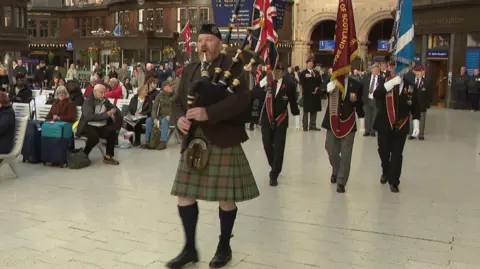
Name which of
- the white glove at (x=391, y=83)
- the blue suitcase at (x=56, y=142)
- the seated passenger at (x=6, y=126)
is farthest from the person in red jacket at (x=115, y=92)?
the white glove at (x=391, y=83)

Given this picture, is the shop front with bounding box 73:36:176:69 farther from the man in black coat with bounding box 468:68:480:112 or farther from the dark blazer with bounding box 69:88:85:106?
the dark blazer with bounding box 69:88:85:106

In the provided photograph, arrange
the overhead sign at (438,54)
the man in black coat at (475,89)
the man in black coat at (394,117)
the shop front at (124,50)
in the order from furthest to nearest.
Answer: the shop front at (124,50)
the overhead sign at (438,54)
the man in black coat at (475,89)
the man in black coat at (394,117)

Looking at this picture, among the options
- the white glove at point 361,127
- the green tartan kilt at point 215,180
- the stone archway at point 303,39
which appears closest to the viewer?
the green tartan kilt at point 215,180

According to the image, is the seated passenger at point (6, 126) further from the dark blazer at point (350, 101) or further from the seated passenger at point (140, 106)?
the dark blazer at point (350, 101)

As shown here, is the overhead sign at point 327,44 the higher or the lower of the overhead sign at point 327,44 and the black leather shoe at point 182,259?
the higher

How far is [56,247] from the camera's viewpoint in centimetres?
599

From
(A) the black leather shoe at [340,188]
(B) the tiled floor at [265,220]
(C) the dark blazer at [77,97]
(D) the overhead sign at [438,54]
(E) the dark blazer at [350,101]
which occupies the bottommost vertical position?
(B) the tiled floor at [265,220]

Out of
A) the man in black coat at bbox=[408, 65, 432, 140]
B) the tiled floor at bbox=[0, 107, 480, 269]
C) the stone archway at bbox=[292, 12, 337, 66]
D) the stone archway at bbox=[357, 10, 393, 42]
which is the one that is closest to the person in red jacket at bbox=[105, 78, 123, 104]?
the tiled floor at bbox=[0, 107, 480, 269]

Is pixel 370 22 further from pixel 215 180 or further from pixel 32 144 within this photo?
pixel 215 180

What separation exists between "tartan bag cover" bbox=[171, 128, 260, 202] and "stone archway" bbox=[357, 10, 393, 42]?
35879mm

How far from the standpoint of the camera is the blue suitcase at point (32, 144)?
10.9 meters

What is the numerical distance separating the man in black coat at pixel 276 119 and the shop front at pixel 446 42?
59.2 ft

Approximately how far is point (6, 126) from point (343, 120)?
5.33m

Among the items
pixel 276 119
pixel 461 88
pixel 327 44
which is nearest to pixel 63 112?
Answer: pixel 276 119
